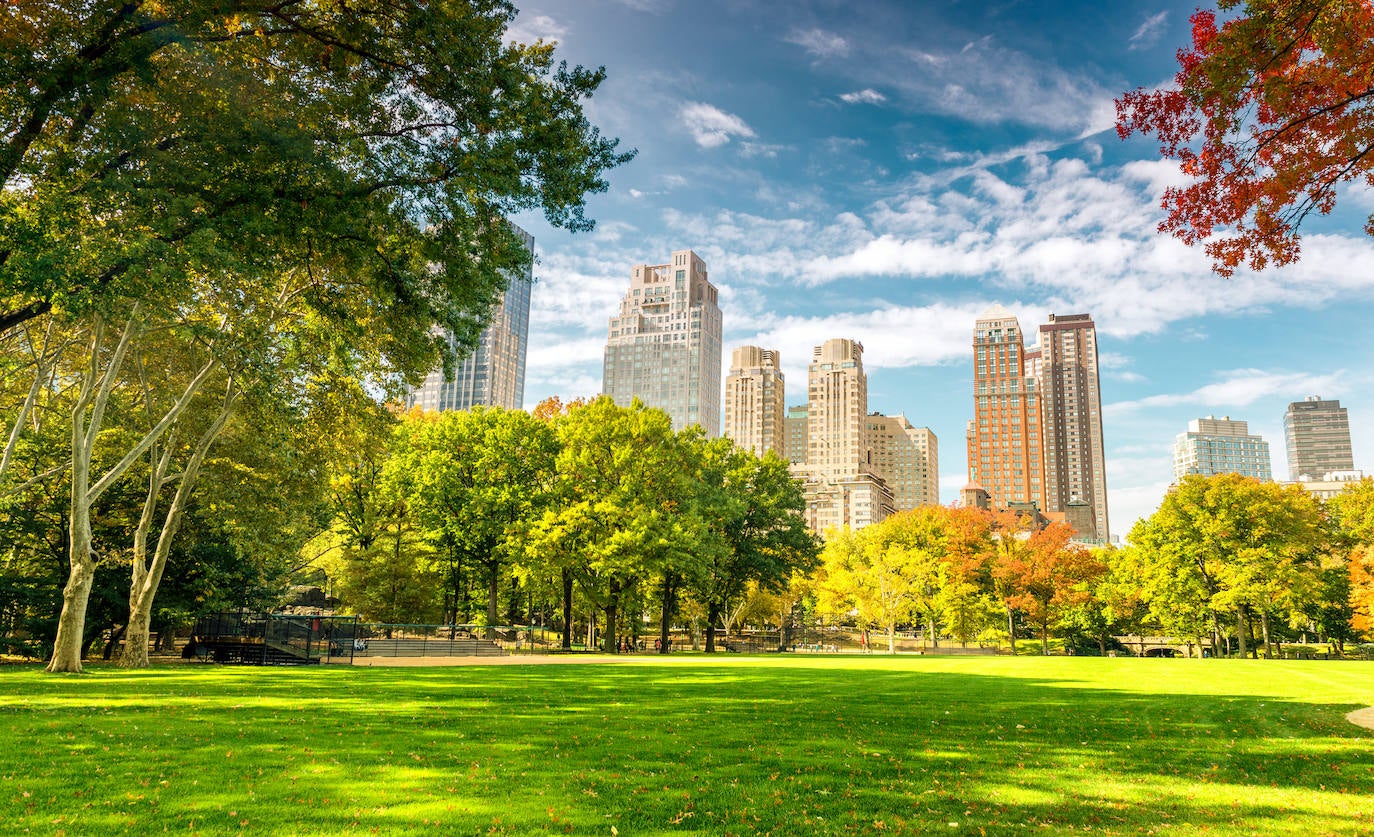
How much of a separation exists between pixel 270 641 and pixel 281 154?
81.2 ft

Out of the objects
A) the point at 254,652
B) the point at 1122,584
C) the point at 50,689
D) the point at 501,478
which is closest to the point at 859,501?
the point at 1122,584

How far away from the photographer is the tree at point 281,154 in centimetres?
1102

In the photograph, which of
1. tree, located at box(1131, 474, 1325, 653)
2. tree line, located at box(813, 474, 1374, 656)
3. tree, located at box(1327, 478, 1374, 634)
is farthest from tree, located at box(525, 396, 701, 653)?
tree, located at box(1327, 478, 1374, 634)

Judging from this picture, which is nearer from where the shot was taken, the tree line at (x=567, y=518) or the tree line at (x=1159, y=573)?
the tree line at (x=567, y=518)

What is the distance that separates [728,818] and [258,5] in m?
13.5

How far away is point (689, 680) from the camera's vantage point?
21.8 metres

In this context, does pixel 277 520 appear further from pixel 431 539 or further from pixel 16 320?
pixel 431 539

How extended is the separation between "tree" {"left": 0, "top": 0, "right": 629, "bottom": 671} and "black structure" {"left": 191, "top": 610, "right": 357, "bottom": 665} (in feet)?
58.6

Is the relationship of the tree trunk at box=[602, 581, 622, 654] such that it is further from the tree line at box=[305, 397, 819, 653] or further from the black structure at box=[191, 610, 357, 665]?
the black structure at box=[191, 610, 357, 665]

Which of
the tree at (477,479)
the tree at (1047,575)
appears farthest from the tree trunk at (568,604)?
the tree at (1047,575)

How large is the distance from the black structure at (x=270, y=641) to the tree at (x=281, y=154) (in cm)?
1785

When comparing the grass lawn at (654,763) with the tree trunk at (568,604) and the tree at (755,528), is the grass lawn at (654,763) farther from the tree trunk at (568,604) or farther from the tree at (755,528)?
the tree at (755,528)

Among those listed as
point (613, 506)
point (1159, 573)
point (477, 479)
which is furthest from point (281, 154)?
point (1159, 573)

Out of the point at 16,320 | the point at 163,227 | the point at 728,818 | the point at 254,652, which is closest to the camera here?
the point at 728,818
